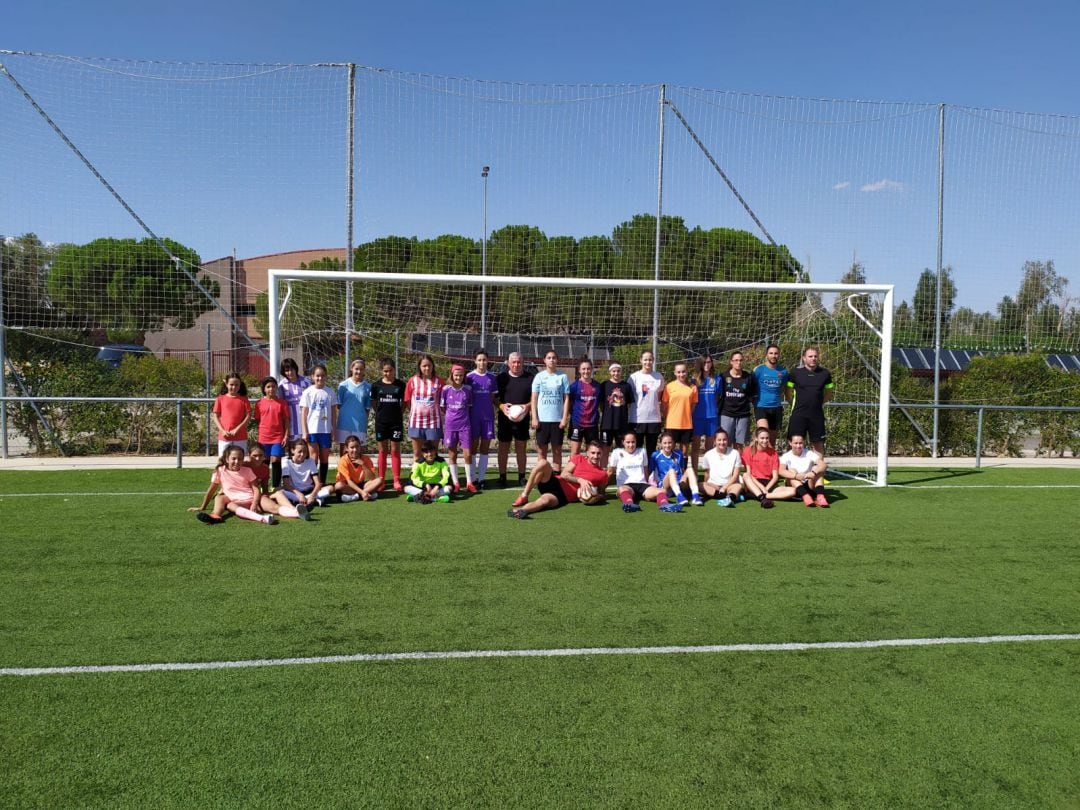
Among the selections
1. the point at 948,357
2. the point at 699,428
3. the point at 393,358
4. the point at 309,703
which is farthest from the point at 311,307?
the point at 948,357

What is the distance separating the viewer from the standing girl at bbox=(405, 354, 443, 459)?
30.5ft

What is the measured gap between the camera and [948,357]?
1316 cm

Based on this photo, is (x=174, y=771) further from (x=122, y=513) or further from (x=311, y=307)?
(x=311, y=307)

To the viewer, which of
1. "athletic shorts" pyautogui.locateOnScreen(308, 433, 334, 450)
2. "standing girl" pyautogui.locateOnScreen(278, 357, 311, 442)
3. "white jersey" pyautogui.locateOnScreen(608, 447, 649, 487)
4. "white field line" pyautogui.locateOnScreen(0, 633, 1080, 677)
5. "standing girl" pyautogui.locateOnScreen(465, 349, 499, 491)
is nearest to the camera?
"white field line" pyautogui.locateOnScreen(0, 633, 1080, 677)

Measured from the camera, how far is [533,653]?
4.18 m

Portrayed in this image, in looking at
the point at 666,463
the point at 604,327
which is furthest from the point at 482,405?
the point at 604,327

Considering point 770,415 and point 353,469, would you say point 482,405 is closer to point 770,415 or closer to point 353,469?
point 353,469

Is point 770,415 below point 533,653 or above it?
above

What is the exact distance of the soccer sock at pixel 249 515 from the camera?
7399mm

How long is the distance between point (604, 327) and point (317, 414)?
497 centimetres

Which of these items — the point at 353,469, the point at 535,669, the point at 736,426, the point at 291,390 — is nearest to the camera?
the point at 535,669

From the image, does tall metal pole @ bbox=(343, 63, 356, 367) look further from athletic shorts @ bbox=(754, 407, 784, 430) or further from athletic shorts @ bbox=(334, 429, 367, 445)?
athletic shorts @ bbox=(754, 407, 784, 430)

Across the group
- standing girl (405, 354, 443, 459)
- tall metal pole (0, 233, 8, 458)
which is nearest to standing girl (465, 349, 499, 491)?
standing girl (405, 354, 443, 459)

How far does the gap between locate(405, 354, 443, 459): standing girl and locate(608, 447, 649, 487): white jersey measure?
7.35ft
